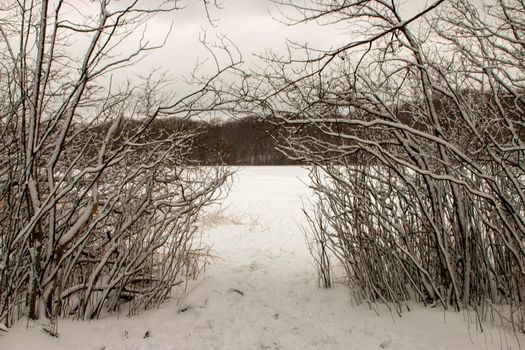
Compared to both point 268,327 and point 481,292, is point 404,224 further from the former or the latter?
point 268,327

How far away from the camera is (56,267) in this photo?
3.06 meters

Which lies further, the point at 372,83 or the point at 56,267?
the point at 372,83

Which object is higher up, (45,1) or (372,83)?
(45,1)

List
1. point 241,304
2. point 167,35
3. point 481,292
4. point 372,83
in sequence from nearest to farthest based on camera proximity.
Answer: point 167,35 < point 481,292 < point 372,83 < point 241,304

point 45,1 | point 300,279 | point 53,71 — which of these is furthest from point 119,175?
point 300,279

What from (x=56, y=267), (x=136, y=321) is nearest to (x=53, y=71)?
(x=56, y=267)

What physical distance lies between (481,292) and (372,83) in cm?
208

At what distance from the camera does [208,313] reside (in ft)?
12.9

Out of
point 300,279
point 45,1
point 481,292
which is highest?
point 45,1

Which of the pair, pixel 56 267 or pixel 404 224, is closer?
pixel 56 267

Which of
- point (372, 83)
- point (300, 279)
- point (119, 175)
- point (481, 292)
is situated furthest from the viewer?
point (300, 279)

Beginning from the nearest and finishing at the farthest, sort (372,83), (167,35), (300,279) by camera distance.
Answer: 1. (167,35)
2. (372,83)
3. (300,279)

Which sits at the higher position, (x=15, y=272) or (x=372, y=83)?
(x=372, y=83)

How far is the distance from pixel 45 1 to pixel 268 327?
309 cm
